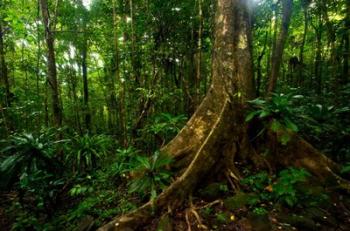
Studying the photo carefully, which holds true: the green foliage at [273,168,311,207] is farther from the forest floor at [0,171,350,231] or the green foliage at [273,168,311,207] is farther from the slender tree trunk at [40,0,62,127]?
the slender tree trunk at [40,0,62,127]

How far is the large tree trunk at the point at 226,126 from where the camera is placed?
4733 mm

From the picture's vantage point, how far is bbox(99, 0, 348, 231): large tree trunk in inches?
186

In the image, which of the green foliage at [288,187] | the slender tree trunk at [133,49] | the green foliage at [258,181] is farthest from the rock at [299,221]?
the slender tree trunk at [133,49]

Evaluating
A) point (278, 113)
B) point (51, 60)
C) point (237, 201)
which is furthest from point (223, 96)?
point (51, 60)

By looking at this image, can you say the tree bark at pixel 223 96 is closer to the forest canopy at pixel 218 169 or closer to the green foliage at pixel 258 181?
the forest canopy at pixel 218 169

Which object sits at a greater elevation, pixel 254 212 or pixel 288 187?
pixel 288 187

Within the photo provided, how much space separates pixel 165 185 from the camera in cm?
467

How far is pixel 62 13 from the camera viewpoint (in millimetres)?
11406

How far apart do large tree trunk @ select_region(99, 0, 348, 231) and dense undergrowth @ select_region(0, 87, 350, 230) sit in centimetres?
28

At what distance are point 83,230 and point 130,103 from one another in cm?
551

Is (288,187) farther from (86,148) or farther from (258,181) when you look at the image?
(86,148)

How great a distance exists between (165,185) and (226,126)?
1.49 metres

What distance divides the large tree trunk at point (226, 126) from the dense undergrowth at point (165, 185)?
28 cm

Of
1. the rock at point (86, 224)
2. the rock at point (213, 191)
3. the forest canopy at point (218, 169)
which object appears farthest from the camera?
the rock at point (213, 191)
